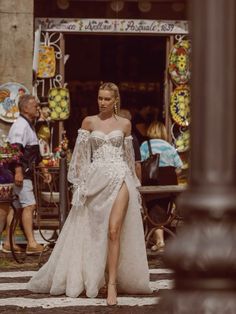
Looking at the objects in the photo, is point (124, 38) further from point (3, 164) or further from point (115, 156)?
point (115, 156)

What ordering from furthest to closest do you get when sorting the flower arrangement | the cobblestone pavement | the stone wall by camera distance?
1. the stone wall
2. the flower arrangement
3. the cobblestone pavement

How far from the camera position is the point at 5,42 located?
16625mm

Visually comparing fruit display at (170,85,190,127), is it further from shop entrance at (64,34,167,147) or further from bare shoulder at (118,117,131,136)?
bare shoulder at (118,117,131,136)

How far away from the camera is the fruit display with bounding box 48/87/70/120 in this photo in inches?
660

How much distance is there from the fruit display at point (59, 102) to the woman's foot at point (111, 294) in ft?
25.5

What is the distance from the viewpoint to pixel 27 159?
13.2 meters

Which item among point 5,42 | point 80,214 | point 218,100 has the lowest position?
point 80,214

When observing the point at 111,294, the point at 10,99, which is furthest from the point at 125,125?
the point at 10,99

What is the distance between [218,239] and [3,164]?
967 centimetres

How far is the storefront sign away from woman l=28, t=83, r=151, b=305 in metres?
7.20

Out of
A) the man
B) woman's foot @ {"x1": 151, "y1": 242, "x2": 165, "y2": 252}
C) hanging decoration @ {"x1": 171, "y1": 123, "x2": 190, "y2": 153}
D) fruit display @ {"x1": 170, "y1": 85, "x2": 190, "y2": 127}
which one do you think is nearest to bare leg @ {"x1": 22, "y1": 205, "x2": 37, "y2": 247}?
the man

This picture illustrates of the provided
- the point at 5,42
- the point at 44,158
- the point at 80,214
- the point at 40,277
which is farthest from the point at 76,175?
the point at 5,42

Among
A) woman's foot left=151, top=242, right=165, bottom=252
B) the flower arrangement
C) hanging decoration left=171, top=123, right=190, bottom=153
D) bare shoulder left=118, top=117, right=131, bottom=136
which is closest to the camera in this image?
bare shoulder left=118, top=117, right=131, bottom=136

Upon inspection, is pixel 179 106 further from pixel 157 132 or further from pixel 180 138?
pixel 157 132
